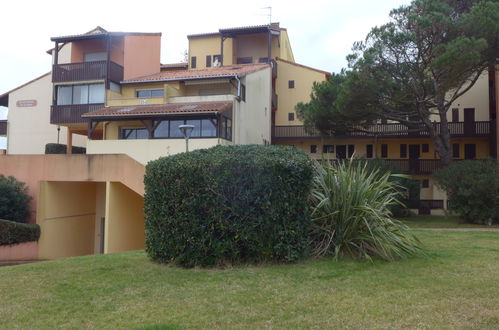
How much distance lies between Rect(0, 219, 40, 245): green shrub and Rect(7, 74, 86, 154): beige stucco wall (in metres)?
15.8

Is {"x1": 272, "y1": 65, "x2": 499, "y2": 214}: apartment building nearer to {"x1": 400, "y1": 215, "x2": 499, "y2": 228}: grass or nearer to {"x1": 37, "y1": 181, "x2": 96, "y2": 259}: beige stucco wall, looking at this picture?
{"x1": 400, "y1": 215, "x2": 499, "y2": 228}: grass

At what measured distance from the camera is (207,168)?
6.73 meters

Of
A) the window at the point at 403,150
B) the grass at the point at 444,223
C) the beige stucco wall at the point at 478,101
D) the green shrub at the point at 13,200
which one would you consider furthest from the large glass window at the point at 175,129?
the beige stucco wall at the point at 478,101

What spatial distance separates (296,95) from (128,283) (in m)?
26.9

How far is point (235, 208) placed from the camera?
261 inches

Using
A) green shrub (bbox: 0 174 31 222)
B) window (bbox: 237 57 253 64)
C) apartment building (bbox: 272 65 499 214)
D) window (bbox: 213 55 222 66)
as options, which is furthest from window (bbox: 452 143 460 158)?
green shrub (bbox: 0 174 31 222)

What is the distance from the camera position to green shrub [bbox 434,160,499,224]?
56.5 ft

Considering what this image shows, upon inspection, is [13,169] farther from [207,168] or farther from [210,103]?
[207,168]

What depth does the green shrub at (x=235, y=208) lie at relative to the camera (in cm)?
663

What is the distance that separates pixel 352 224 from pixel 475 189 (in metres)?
12.6

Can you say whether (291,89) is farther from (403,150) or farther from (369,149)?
(403,150)

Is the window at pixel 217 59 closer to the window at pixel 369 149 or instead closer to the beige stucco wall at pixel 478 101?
the window at pixel 369 149

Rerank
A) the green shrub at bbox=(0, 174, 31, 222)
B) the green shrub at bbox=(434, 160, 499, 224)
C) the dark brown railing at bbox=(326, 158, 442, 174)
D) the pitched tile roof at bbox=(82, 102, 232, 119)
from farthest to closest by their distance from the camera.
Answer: the dark brown railing at bbox=(326, 158, 442, 174) → the pitched tile roof at bbox=(82, 102, 232, 119) → the green shrub at bbox=(434, 160, 499, 224) → the green shrub at bbox=(0, 174, 31, 222)

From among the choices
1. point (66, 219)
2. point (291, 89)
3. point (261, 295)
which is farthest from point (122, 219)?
point (291, 89)
